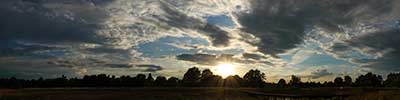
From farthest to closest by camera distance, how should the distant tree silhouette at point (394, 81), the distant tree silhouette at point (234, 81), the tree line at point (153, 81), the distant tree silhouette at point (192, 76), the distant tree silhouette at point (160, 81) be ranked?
the distant tree silhouette at point (234, 81)
the distant tree silhouette at point (160, 81)
the distant tree silhouette at point (192, 76)
the tree line at point (153, 81)
the distant tree silhouette at point (394, 81)

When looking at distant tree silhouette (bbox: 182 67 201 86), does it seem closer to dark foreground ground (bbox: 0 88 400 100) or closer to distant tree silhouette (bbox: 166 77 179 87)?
distant tree silhouette (bbox: 166 77 179 87)

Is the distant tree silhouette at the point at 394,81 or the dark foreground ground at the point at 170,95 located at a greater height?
the distant tree silhouette at the point at 394,81

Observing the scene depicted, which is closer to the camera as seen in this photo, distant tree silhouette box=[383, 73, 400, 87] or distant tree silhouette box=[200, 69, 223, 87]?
distant tree silhouette box=[383, 73, 400, 87]

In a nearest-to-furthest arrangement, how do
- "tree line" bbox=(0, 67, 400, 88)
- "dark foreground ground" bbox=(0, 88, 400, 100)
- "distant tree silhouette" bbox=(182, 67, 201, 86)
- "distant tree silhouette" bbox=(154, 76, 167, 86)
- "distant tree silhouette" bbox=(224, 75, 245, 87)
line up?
"dark foreground ground" bbox=(0, 88, 400, 100) → "tree line" bbox=(0, 67, 400, 88) → "distant tree silhouette" bbox=(182, 67, 201, 86) → "distant tree silhouette" bbox=(154, 76, 167, 86) → "distant tree silhouette" bbox=(224, 75, 245, 87)

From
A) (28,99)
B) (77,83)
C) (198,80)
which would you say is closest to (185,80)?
(198,80)

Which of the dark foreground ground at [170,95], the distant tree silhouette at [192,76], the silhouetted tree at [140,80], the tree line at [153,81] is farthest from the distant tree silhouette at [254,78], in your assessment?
the dark foreground ground at [170,95]

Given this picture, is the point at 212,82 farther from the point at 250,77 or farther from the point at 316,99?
the point at 316,99

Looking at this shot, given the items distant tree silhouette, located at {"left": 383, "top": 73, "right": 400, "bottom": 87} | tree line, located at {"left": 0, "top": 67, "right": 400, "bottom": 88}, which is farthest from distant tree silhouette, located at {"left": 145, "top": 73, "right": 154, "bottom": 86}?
distant tree silhouette, located at {"left": 383, "top": 73, "right": 400, "bottom": 87}

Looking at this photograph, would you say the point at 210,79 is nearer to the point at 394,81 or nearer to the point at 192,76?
the point at 192,76

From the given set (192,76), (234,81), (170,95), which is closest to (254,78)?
(234,81)

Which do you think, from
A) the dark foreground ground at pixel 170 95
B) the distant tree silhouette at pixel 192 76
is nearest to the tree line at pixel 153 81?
the distant tree silhouette at pixel 192 76

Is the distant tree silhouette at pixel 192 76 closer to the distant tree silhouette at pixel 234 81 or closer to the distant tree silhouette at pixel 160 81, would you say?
the distant tree silhouette at pixel 160 81

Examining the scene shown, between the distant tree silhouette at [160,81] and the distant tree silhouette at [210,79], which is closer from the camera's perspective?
the distant tree silhouette at [210,79]

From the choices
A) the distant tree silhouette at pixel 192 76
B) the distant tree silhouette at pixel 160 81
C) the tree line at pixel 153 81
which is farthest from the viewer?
the distant tree silhouette at pixel 160 81
